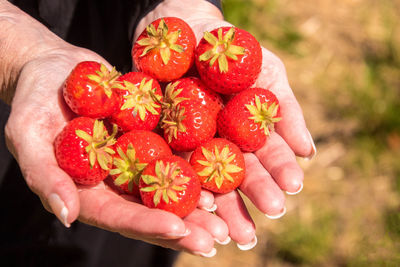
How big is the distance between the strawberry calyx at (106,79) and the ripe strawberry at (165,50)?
9.4 inches

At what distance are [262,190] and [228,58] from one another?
0.61 meters

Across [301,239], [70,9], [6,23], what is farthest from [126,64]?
[301,239]

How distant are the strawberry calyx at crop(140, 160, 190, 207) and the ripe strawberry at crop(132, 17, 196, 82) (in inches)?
21.5

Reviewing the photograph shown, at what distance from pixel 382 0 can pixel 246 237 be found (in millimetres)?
3790

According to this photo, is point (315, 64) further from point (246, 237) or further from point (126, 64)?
point (246, 237)

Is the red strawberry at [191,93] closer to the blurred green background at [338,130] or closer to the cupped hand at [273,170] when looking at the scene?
the cupped hand at [273,170]

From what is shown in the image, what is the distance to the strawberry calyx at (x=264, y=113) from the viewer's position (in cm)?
205

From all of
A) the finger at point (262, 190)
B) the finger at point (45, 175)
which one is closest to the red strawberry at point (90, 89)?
the finger at point (45, 175)

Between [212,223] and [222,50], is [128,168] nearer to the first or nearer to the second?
[212,223]

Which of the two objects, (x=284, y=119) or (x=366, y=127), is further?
(x=366, y=127)

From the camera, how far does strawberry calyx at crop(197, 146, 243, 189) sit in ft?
6.37

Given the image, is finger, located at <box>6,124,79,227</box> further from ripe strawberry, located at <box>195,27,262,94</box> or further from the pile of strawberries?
ripe strawberry, located at <box>195,27,262,94</box>

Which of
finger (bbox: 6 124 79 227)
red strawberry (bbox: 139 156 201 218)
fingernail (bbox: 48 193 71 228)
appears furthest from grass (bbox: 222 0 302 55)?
fingernail (bbox: 48 193 71 228)

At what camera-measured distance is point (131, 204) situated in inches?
69.6
